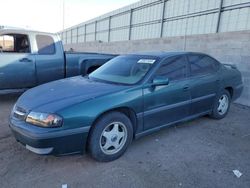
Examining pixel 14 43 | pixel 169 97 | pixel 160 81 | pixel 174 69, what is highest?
pixel 14 43

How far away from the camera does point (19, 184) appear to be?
2.73 metres

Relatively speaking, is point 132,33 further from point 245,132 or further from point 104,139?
point 104,139

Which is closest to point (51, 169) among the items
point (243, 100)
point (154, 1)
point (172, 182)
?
point (172, 182)

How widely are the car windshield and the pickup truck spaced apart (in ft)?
7.76

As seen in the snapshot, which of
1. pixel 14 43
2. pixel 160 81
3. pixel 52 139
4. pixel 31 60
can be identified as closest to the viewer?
pixel 52 139

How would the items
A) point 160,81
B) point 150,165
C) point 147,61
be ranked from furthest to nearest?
1. point 147,61
2. point 160,81
3. point 150,165

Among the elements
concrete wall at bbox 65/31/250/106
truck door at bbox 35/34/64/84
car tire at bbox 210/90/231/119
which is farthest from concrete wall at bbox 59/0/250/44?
truck door at bbox 35/34/64/84

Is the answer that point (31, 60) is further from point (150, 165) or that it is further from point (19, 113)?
point (150, 165)

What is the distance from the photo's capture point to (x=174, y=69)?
4.06 metres

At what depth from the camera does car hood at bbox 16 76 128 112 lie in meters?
2.95

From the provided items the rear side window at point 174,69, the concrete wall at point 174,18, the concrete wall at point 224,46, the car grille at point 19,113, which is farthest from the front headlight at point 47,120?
the concrete wall at point 174,18

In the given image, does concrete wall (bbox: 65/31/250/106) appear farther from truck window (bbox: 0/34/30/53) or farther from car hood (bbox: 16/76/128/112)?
truck window (bbox: 0/34/30/53)

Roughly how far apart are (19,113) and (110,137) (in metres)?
1.26

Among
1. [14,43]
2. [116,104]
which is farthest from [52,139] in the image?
[14,43]
